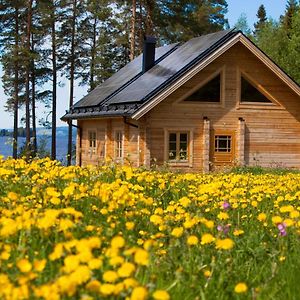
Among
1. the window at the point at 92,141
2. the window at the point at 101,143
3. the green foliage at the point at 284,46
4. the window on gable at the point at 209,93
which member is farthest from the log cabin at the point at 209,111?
the green foliage at the point at 284,46

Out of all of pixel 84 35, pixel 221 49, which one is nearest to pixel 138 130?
pixel 221 49

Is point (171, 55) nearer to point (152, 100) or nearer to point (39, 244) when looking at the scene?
point (152, 100)

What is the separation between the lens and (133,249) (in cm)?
340

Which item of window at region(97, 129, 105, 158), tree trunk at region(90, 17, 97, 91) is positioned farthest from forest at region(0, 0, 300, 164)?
window at region(97, 129, 105, 158)

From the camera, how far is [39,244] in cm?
466

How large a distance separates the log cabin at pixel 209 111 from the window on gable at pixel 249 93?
36 millimetres

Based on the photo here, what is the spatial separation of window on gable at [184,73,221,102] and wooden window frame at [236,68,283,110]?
30.9 inches

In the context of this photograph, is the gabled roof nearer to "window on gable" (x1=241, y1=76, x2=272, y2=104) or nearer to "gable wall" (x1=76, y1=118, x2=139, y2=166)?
"gable wall" (x1=76, y1=118, x2=139, y2=166)

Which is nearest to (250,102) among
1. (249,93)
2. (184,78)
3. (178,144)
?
(249,93)

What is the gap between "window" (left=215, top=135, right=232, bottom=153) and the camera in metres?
25.5

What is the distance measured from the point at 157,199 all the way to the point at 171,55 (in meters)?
20.3

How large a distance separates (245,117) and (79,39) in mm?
22500

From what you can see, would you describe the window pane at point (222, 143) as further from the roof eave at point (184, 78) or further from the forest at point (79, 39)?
the forest at point (79, 39)

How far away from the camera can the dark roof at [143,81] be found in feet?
77.7
